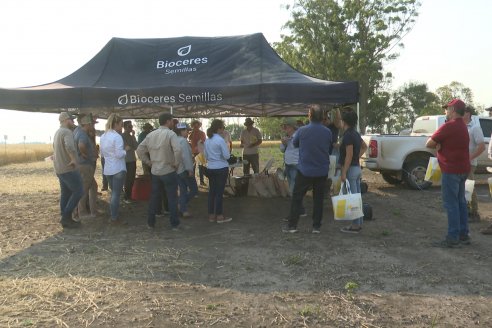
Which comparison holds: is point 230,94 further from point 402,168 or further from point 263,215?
point 402,168

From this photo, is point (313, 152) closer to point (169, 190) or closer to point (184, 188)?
point (169, 190)

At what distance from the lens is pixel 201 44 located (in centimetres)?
937

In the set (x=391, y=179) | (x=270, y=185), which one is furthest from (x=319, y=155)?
(x=391, y=179)

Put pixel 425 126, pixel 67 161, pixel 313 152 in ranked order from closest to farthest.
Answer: pixel 313 152 → pixel 67 161 → pixel 425 126

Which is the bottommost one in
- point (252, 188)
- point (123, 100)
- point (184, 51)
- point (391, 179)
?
point (391, 179)

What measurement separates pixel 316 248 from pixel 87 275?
2707 millimetres

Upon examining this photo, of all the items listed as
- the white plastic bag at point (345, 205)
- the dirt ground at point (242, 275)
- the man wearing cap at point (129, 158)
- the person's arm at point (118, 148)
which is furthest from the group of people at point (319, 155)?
the man wearing cap at point (129, 158)

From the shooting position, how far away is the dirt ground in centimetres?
363

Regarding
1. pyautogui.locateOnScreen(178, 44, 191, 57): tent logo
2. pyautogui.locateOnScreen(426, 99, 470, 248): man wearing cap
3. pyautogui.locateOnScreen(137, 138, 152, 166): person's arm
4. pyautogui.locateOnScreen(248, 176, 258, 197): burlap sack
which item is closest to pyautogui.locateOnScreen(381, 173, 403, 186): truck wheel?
pyautogui.locateOnScreen(248, 176, 258, 197): burlap sack

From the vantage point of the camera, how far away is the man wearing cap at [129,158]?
8938mm

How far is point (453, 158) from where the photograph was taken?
5.38 metres

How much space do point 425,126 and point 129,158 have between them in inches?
319

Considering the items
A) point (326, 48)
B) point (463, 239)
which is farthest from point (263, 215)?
point (326, 48)

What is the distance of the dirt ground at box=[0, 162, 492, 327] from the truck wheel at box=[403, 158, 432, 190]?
3.53 metres
